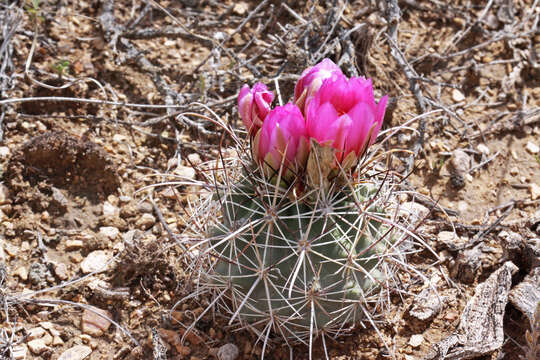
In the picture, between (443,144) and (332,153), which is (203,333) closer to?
(332,153)

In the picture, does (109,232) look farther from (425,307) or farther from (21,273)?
(425,307)

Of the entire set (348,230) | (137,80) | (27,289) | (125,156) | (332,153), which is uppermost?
(332,153)

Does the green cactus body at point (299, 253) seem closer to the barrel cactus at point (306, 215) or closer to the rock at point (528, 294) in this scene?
the barrel cactus at point (306, 215)

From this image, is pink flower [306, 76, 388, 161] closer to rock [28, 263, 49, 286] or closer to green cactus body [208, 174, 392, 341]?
green cactus body [208, 174, 392, 341]

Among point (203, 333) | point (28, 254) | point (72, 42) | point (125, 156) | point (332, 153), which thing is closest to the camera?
point (332, 153)

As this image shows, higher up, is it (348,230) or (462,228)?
(348,230)

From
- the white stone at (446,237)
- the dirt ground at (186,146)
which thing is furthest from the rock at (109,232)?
the white stone at (446,237)

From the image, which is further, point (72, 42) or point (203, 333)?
point (72, 42)

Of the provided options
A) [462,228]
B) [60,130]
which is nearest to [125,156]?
[60,130]
